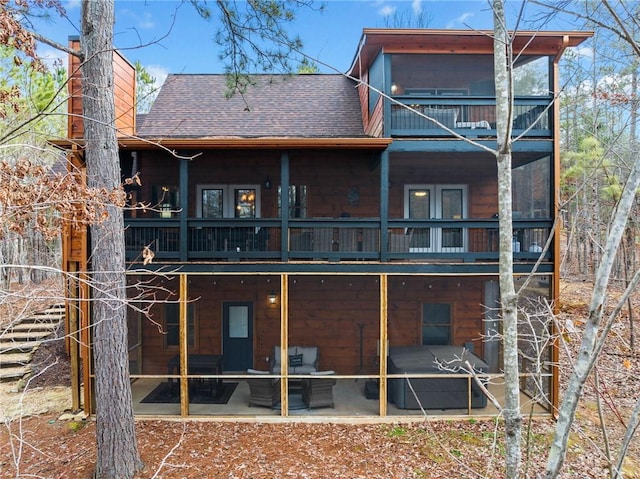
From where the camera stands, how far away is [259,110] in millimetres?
10078

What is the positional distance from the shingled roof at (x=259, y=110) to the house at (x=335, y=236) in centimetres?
6

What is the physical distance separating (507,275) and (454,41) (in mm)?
5935

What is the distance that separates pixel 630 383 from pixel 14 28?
1223 cm

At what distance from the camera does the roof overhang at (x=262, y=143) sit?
6.66 meters

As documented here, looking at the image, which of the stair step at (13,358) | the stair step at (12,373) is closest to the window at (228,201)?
the stair step at (12,373)

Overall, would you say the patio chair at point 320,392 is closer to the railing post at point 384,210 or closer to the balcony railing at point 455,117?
the railing post at point 384,210

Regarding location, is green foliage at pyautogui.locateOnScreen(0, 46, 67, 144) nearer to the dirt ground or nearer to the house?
the house

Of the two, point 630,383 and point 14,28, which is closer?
point 14,28

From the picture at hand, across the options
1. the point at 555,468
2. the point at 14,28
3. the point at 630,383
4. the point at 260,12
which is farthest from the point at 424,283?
the point at 14,28

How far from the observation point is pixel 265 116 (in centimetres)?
985

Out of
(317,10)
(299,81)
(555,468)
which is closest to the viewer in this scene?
(555,468)

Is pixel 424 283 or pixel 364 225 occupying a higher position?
pixel 364 225

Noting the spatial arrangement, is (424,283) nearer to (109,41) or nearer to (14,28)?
(109,41)

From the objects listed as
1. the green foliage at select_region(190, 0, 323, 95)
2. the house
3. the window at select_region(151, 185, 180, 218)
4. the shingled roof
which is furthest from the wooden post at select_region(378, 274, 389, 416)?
the window at select_region(151, 185, 180, 218)
